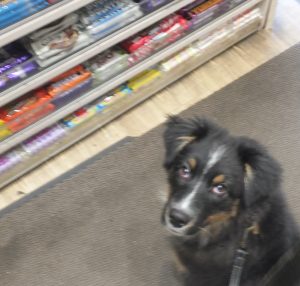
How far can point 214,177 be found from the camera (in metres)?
1.48

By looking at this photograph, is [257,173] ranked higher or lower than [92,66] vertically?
higher

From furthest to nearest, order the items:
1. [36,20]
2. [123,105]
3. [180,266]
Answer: [123,105] → [180,266] → [36,20]

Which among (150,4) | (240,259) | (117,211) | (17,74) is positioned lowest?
(117,211)

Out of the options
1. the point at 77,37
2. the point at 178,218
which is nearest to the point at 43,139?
the point at 77,37

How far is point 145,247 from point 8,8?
1.19m

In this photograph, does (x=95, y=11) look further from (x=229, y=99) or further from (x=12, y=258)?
(x=12, y=258)

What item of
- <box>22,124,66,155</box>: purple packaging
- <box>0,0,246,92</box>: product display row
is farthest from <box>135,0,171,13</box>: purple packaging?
<box>22,124,66,155</box>: purple packaging

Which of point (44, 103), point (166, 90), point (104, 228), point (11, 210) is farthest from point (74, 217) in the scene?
point (166, 90)

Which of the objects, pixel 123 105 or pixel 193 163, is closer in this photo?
pixel 193 163

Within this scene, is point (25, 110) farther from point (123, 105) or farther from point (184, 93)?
point (184, 93)

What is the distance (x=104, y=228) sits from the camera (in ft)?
7.29

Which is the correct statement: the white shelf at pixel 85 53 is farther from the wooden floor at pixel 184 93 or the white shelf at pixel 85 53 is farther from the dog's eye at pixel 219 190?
the dog's eye at pixel 219 190

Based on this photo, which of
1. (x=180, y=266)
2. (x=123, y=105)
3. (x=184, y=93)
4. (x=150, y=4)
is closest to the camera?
(x=180, y=266)

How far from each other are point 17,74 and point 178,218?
3.04 feet
